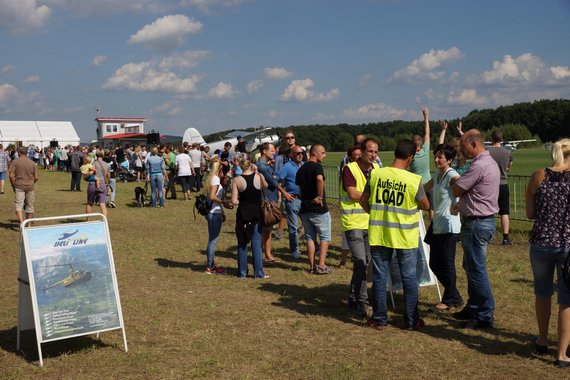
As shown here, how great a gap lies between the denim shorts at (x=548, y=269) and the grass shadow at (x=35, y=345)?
4114mm

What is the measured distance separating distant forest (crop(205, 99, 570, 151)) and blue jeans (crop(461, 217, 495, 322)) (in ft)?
226

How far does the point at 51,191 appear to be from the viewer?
26.2 meters

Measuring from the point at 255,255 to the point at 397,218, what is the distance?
10.6ft

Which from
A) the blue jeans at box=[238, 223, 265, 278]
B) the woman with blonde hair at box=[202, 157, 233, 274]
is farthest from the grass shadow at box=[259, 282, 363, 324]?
the woman with blonde hair at box=[202, 157, 233, 274]

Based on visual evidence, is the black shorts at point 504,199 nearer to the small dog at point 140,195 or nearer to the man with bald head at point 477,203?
the man with bald head at point 477,203

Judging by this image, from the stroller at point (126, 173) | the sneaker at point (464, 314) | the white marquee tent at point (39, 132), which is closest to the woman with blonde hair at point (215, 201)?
the sneaker at point (464, 314)

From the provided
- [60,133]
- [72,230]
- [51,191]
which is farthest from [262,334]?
[60,133]

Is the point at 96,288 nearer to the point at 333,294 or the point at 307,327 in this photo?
the point at 307,327

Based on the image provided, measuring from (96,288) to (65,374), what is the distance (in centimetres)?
80

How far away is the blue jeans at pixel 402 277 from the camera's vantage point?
6172mm

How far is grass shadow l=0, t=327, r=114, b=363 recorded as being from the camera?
18.9 feet

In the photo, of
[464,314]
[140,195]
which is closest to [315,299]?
[464,314]

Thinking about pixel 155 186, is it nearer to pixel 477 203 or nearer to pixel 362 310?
pixel 362 310

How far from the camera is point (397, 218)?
6055 millimetres
